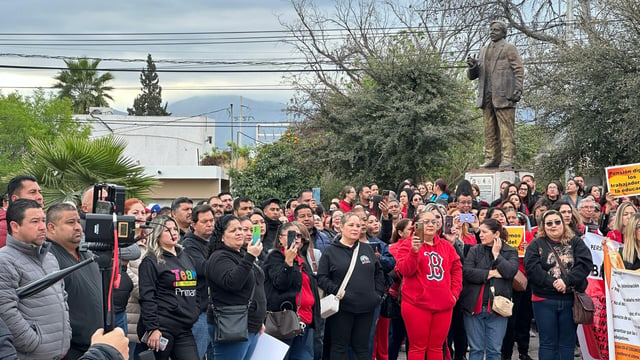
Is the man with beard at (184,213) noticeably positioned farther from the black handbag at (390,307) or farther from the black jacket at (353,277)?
the black handbag at (390,307)

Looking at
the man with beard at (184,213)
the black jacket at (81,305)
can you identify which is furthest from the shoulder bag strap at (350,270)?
the black jacket at (81,305)

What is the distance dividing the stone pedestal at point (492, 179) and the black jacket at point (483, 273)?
5.95 m

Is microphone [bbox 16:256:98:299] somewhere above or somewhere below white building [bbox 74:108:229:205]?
below

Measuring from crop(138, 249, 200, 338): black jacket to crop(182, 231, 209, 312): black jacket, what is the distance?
0.22 meters

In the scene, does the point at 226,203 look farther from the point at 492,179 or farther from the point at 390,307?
the point at 492,179

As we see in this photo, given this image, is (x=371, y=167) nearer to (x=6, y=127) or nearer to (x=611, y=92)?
(x=611, y=92)

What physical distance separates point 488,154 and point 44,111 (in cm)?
2306

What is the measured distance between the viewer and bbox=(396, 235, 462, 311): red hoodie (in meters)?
8.80

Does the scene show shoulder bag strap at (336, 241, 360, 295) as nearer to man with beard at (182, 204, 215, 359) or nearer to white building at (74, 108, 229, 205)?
man with beard at (182, 204, 215, 359)

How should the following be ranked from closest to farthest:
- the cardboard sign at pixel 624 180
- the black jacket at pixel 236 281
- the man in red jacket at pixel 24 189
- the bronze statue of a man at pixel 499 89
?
the man in red jacket at pixel 24 189, the black jacket at pixel 236 281, the cardboard sign at pixel 624 180, the bronze statue of a man at pixel 499 89

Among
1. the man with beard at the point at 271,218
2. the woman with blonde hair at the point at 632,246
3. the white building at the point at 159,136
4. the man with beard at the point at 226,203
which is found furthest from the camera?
the white building at the point at 159,136

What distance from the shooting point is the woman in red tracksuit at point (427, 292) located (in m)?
8.81

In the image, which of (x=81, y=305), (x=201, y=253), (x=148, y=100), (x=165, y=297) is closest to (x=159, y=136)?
(x=148, y=100)

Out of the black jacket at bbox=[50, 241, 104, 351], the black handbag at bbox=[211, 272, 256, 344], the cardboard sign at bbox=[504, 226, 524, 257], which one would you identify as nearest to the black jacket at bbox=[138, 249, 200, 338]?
the black handbag at bbox=[211, 272, 256, 344]
